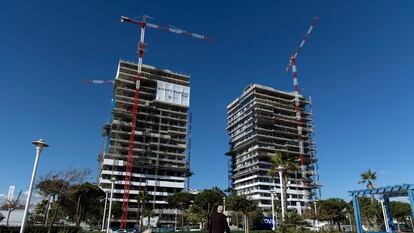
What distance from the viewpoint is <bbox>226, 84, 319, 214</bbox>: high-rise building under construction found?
123375mm

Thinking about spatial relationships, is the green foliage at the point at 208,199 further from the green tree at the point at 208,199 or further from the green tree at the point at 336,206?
the green tree at the point at 336,206

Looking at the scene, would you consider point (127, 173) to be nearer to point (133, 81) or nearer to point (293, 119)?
point (133, 81)

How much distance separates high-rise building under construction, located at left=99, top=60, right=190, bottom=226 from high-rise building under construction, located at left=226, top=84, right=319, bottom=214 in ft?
86.0

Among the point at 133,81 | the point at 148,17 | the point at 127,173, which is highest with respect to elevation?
the point at 148,17

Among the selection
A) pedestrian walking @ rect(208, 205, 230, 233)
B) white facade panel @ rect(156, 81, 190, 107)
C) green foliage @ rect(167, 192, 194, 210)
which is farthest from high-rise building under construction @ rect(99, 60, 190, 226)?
pedestrian walking @ rect(208, 205, 230, 233)

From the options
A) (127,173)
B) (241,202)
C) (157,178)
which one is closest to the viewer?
(241,202)

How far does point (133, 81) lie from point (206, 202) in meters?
63.1

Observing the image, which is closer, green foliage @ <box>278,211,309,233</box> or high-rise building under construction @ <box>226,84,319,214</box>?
green foliage @ <box>278,211,309,233</box>

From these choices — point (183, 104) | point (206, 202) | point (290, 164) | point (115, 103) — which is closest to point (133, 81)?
point (115, 103)

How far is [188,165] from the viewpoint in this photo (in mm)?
129375

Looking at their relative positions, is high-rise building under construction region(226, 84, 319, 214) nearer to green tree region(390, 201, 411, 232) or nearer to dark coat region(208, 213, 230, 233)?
green tree region(390, 201, 411, 232)

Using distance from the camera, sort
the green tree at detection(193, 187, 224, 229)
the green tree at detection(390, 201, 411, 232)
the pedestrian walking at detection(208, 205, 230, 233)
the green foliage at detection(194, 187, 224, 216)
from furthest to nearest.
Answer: the green tree at detection(390, 201, 411, 232) < the green foliage at detection(194, 187, 224, 216) < the green tree at detection(193, 187, 224, 229) < the pedestrian walking at detection(208, 205, 230, 233)

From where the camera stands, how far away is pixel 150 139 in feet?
410

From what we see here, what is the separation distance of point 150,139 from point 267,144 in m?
46.3
